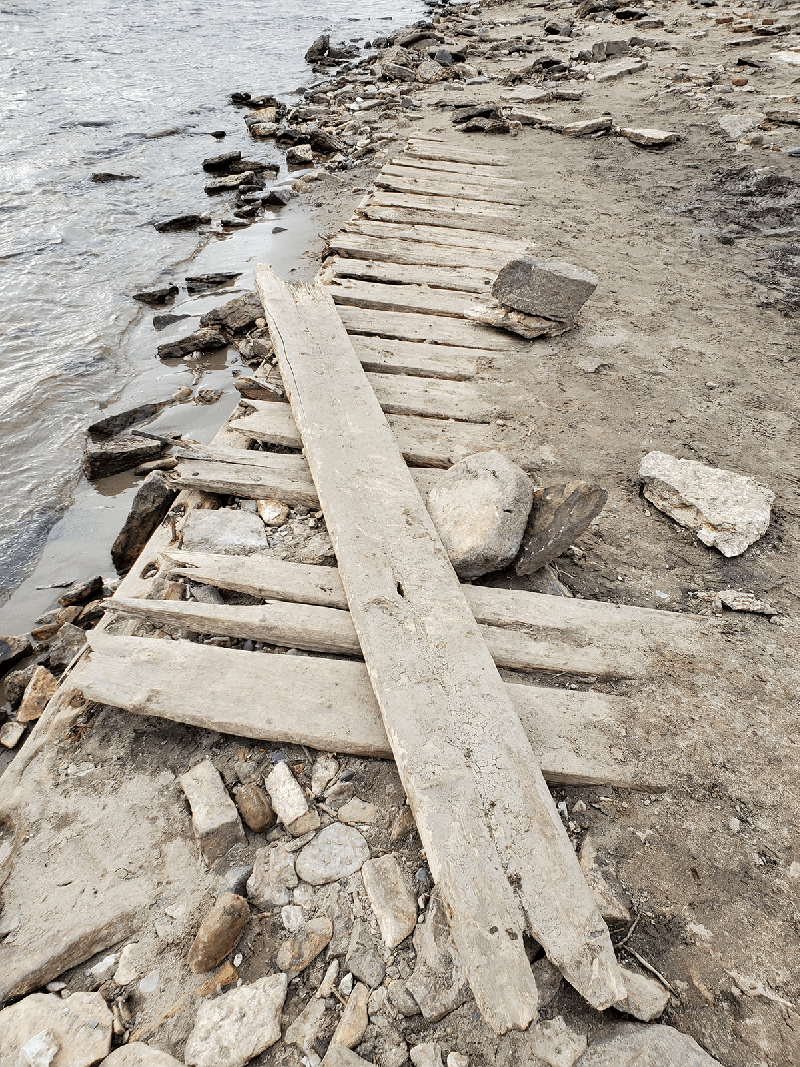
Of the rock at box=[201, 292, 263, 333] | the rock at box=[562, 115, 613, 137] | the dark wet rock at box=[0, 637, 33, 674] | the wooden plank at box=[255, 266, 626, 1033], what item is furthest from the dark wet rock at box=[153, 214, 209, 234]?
the dark wet rock at box=[0, 637, 33, 674]

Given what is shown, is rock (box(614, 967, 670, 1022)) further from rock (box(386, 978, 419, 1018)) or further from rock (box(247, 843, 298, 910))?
rock (box(247, 843, 298, 910))

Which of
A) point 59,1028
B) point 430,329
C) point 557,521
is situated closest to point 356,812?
point 59,1028

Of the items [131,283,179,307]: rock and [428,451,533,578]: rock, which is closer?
[428,451,533,578]: rock

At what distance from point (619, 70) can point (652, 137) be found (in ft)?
12.7

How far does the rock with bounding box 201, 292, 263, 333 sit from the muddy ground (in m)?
2.20

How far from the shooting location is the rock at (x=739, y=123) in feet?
21.5

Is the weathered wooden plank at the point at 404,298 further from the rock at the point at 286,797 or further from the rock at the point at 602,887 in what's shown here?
the rock at the point at 602,887

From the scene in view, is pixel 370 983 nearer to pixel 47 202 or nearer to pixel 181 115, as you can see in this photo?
pixel 47 202

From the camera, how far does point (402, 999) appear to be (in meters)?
1.35

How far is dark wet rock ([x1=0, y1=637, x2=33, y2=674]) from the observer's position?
2.61 m

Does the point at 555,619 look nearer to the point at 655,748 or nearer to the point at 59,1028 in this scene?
the point at 655,748

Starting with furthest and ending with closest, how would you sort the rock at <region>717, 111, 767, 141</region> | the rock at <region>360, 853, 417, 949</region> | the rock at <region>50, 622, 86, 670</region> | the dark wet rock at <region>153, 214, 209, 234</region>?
the dark wet rock at <region>153, 214, 209, 234</region> < the rock at <region>717, 111, 767, 141</region> < the rock at <region>50, 622, 86, 670</region> < the rock at <region>360, 853, 417, 949</region>

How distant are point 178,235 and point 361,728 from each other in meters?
6.52

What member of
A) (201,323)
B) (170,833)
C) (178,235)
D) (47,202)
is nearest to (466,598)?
(170,833)
